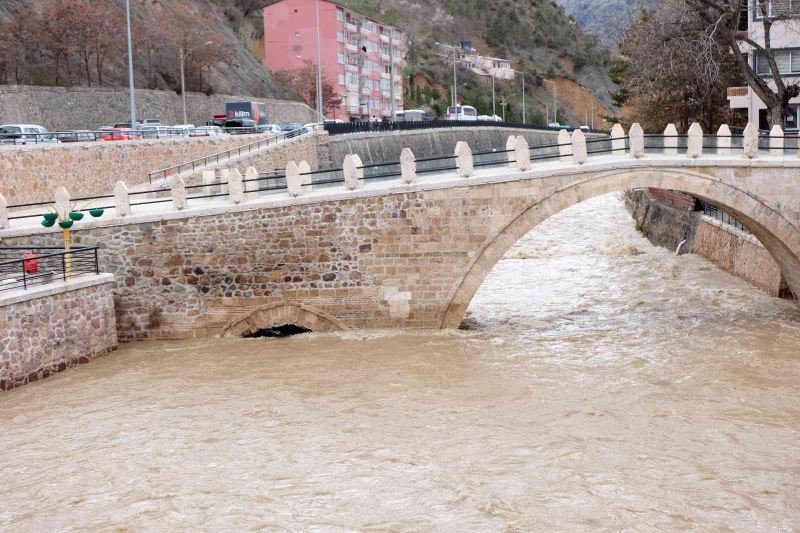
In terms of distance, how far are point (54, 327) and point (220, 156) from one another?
762 inches

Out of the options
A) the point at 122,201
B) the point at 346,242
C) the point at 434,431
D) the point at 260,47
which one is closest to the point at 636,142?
the point at 346,242

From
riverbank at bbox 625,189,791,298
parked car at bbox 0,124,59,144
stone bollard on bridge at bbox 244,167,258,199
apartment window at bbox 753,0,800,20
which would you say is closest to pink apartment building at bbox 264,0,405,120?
riverbank at bbox 625,189,791,298

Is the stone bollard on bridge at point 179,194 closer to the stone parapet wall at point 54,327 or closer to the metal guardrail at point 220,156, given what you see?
the stone parapet wall at point 54,327

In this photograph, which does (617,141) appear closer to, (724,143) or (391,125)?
(724,143)

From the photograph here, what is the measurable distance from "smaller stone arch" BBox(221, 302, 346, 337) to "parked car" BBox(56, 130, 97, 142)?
13385mm

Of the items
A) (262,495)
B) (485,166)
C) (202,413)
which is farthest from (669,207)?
(262,495)

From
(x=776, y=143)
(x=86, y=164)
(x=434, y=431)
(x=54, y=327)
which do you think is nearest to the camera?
(x=434, y=431)

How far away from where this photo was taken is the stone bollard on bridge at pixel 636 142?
20.7 m

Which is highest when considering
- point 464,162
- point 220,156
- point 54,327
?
point 220,156

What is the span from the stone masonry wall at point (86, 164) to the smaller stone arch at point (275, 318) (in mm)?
9747

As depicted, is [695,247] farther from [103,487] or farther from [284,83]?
[284,83]

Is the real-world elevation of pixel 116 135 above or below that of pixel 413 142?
below

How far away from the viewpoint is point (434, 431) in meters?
14.6

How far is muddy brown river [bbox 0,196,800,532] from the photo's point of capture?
1179cm
